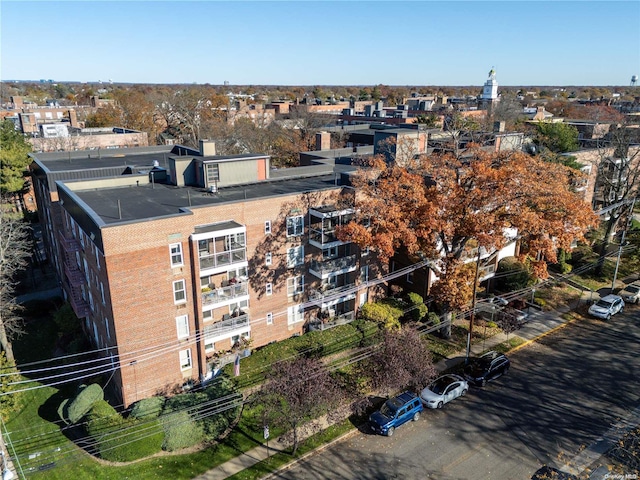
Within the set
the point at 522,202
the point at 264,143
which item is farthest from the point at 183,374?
the point at 264,143

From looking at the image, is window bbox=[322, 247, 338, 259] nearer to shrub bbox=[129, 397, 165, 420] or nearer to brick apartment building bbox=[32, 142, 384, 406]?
brick apartment building bbox=[32, 142, 384, 406]

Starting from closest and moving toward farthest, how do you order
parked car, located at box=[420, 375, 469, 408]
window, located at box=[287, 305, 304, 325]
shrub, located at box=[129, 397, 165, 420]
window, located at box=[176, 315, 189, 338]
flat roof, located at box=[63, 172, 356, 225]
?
shrub, located at box=[129, 397, 165, 420] → parked car, located at box=[420, 375, 469, 408] → window, located at box=[176, 315, 189, 338] → flat roof, located at box=[63, 172, 356, 225] → window, located at box=[287, 305, 304, 325]

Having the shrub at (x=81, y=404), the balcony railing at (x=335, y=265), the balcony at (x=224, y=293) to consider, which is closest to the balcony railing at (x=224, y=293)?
the balcony at (x=224, y=293)

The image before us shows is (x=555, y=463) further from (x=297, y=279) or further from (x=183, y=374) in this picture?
(x=183, y=374)

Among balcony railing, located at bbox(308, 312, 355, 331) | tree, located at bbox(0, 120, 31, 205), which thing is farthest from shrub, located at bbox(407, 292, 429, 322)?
tree, located at bbox(0, 120, 31, 205)

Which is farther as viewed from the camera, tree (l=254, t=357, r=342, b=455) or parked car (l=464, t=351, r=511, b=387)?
parked car (l=464, t=351, r=511, b=387)

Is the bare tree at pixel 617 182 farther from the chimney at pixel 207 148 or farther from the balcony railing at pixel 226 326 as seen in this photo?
the chimney at pixel 207 148

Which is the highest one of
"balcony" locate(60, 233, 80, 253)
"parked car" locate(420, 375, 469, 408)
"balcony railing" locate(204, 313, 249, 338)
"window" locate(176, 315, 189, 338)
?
"balcony" locate(60, 233, 80, 253)

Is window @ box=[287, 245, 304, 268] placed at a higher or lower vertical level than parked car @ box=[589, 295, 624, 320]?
higher
